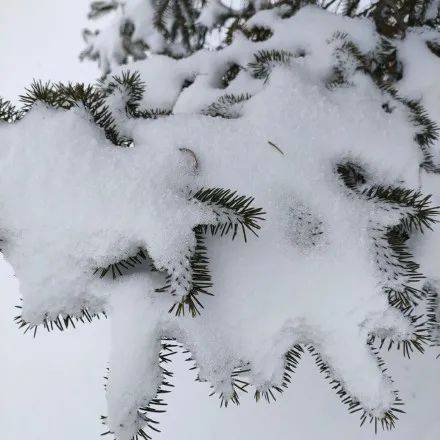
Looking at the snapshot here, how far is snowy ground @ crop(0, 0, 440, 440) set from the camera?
2.26 metres

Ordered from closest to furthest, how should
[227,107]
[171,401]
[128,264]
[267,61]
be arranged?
[128,264] < [227,107] < [267,61] < [171,401]

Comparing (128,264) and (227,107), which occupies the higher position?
(227,107)

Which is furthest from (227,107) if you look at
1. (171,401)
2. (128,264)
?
(171,401)

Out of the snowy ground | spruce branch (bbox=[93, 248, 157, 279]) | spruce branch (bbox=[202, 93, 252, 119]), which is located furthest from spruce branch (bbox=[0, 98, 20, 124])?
the snowy ground

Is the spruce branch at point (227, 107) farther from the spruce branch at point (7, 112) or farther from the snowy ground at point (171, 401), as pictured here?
the snowy ground at point (171, 401)

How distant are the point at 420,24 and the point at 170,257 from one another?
81.2 inches

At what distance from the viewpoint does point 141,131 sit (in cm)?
105

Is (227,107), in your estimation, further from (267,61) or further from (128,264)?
(128,264)

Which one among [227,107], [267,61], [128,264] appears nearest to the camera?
[128,264]

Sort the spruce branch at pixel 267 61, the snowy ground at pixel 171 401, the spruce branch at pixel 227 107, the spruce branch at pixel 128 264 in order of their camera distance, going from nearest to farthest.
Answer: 1. the spruce branch at pixel 128 264
2. the spruce branch at pixel 227 107
3. the spruce branch at pixel 267 61
4. the snowy ground at pixel 171 401

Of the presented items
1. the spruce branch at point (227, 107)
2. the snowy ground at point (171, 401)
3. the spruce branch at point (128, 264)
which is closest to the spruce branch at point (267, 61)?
the spruce branch at point (227, 107)

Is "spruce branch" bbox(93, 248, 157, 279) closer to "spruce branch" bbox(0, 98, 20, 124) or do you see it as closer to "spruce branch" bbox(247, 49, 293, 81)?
"spruce branch" bbox(0, 98, 20, 124)

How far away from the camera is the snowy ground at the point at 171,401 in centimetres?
226

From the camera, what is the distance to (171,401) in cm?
277
